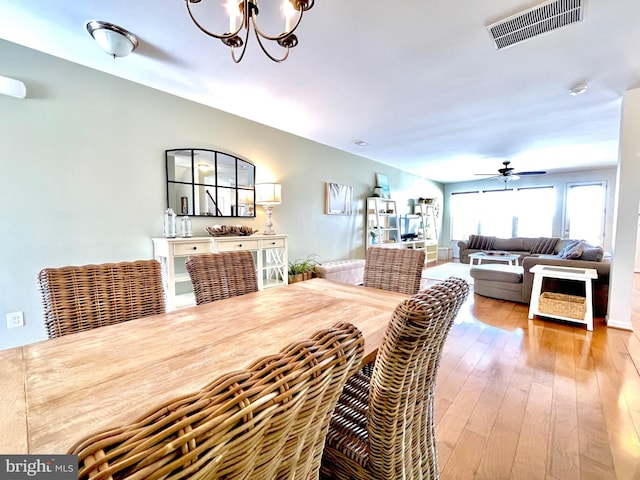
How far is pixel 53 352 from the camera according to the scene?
93 centimetres

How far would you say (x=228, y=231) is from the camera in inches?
125

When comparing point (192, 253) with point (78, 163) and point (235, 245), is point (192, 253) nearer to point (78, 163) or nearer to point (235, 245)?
point (235, 245)

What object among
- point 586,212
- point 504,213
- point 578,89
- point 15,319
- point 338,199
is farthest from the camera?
point 504,213

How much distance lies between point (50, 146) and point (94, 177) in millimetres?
345

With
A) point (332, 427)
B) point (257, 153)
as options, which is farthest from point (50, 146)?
point (332, 427)

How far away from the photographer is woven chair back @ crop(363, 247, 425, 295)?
6.07 ft

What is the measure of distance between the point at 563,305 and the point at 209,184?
13.7 feet

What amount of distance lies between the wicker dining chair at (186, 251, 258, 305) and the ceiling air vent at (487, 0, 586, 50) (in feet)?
7.29

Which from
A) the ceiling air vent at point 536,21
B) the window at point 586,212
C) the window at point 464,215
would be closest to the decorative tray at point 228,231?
the ceiling air vent at point 536,21

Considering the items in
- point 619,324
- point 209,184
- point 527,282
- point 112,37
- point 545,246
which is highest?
point 112,37

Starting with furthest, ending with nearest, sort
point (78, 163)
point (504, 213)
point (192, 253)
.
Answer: point (504, 213) → point (192, 253) → point (78, 163)

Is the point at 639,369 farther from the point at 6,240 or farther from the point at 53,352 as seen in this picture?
the point at 6,240

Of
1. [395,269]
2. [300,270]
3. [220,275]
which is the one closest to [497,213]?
[300,270]

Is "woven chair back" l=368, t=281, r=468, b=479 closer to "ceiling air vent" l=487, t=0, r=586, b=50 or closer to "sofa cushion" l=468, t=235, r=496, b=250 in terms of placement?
"ceiling air vent" l=487, t=0, r=586, b=50
